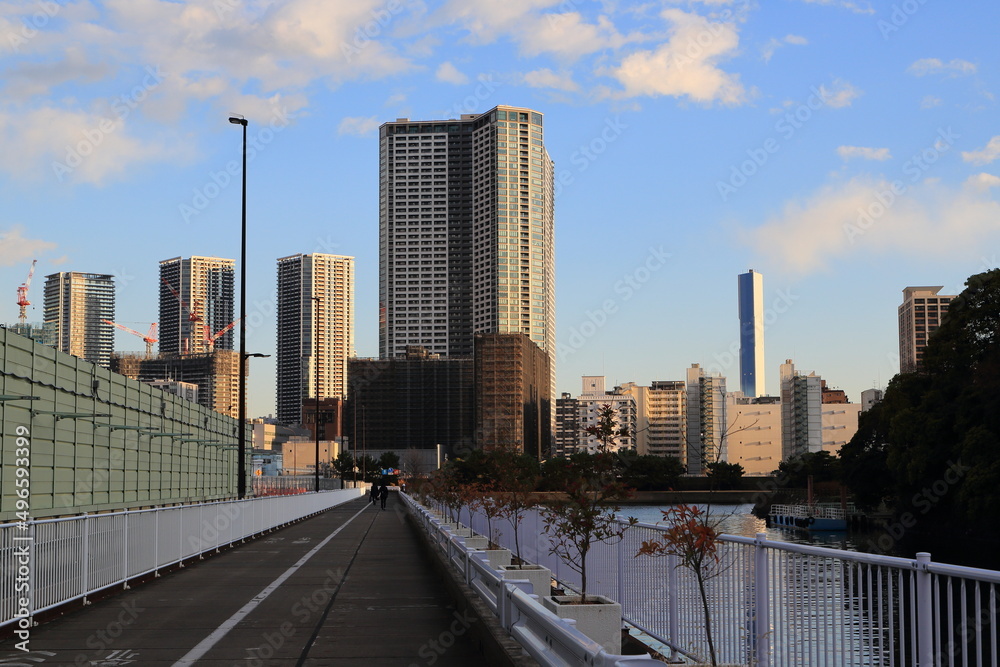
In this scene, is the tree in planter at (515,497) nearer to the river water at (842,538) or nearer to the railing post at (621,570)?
the railing post at (621,570)

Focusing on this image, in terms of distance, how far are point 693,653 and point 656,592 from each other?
50.9 inches

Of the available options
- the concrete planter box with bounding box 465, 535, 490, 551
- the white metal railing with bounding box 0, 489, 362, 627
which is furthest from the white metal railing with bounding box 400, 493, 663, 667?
the concrete planter box with bounding box 465, 535, 490, 551

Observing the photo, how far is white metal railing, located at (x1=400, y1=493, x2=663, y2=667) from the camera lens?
5910 millimetres

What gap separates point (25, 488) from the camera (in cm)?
3200

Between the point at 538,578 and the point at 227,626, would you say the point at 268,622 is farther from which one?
the point at 538,578

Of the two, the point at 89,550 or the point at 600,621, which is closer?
the point at 600,621

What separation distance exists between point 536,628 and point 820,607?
229 centimetres

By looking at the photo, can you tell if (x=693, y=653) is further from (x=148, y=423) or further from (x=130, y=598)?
(x=148, y=423)

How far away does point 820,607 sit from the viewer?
7336 mm

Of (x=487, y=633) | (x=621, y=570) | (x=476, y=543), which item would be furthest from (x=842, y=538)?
(x=487, y=633)

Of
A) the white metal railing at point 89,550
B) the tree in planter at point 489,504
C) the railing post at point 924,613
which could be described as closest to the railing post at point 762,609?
the railing post at point 924,613

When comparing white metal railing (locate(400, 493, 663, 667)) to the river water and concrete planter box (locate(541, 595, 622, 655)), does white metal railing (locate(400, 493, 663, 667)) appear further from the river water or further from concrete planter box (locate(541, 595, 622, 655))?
the river water

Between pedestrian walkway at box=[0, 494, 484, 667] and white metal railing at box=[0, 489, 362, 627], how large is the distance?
0.36 meters

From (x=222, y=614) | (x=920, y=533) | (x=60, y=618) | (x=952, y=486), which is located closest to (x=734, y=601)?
(x=222, y=614)
